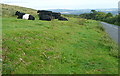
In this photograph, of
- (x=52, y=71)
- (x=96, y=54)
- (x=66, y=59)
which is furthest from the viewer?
(x=96, y=54)

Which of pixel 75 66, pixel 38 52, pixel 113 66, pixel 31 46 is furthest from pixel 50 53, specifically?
pixel 113 66

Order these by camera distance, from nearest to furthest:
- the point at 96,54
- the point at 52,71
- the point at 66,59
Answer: the point at 52,71 → the point at 66,59 → the point at 96,54

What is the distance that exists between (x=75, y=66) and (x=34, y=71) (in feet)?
7.31

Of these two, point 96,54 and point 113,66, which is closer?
point 113,66

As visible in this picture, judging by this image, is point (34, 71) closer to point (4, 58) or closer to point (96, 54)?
point (4, 58)

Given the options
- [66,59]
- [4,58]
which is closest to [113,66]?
[66,59]

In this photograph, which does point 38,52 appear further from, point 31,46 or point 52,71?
point 52,71

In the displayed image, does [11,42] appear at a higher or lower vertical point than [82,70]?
higher

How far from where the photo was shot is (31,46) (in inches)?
382

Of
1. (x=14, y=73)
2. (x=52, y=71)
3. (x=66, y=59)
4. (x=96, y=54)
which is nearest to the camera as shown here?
(x=14, y=73)

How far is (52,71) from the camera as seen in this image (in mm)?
7184

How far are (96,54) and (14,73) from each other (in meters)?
5.77

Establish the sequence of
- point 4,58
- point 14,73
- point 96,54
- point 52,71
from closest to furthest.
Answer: point 14,73
point 52,71
point 4,58
point 96,54

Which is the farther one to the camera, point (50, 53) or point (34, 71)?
point (50, 53)
